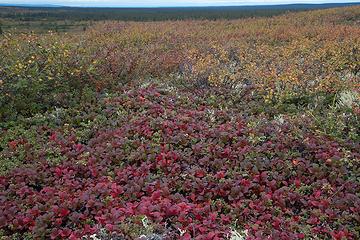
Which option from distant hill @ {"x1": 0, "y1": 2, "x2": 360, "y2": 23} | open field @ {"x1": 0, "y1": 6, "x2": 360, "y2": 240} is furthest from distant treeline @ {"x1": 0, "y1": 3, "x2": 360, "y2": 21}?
open field @ {"x1": 0, "y1": 6, "x2": 360, "y2": 240}

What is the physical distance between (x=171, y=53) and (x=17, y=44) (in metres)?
5.64

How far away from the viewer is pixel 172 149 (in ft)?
20.8

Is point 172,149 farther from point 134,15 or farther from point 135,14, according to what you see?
point 135,14

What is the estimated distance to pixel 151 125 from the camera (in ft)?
23.5

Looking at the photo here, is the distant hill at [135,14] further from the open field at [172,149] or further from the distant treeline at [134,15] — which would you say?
the open field at [172,149]

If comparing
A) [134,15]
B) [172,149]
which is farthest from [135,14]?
[172,149]

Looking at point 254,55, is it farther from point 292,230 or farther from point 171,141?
point 292,230

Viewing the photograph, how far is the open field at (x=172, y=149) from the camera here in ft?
15.1

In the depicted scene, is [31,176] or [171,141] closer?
[31,176]

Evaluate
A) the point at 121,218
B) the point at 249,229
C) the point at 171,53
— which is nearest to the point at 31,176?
the point at 121,218

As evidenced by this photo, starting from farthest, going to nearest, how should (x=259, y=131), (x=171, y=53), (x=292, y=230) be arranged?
(x=171, y=53)
(x=259, y=131)
(x=292, y=230)

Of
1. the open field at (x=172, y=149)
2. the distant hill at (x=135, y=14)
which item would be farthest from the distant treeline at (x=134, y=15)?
the open field at (x=172, y=149)

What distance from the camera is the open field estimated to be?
4.61m

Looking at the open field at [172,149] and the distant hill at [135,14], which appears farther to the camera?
the distant hill at [135,14]
